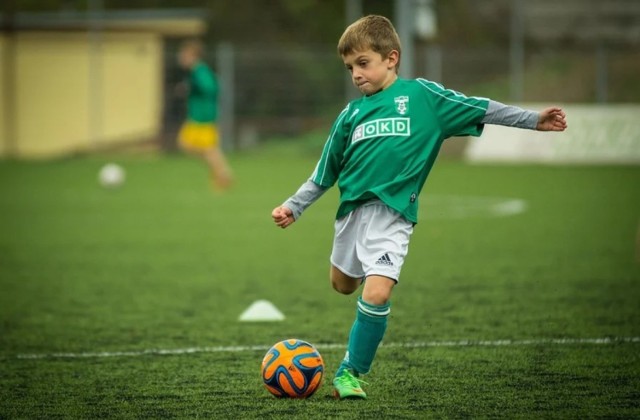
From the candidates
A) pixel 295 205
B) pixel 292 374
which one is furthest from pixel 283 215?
pixel 292 374

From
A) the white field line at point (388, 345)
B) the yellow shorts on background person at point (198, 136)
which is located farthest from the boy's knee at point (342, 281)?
the yellow shorts on background person at point (198, 136)

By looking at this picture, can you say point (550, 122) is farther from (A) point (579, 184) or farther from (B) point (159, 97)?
(B) point (159, 97)

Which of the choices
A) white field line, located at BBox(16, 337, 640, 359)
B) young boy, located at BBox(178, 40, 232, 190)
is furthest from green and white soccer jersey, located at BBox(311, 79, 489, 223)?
young boy, located at BBox(178, 40, 232, 190)

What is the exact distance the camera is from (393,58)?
542 cm

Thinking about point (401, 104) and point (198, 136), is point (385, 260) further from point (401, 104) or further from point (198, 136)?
point (198, 136)

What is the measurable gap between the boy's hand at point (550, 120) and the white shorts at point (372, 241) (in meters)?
0.73

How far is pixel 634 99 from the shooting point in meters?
27.9

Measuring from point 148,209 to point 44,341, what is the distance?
30.7ft

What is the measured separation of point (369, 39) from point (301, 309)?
310 cm

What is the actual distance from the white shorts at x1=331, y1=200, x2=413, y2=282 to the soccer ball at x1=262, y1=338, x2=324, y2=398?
45cm

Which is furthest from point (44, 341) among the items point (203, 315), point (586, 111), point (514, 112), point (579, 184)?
point (586, 111)

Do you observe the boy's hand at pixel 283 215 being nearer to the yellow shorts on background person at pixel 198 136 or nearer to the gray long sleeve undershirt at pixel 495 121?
the gray long sleeve undershirt at pixel 495 121

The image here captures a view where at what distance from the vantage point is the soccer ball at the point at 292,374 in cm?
526

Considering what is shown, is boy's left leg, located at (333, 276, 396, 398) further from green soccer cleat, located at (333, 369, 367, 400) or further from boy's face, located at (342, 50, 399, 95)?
boy's face, located at (342, 50, 399, 95)
